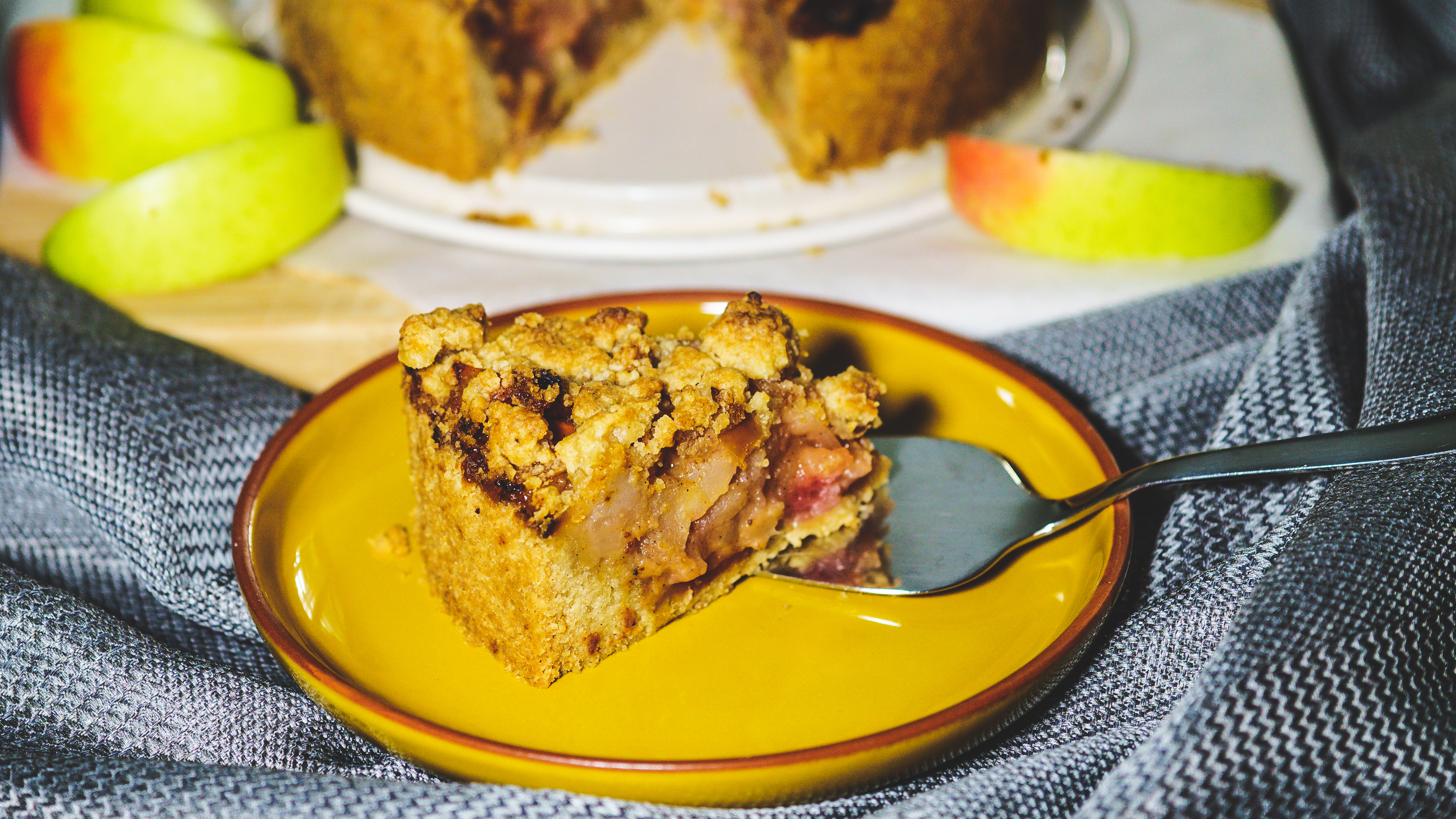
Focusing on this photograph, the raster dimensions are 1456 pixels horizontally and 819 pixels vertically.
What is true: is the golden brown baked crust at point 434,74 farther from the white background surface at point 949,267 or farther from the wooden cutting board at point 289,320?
the wooden cutting board at point 289,320

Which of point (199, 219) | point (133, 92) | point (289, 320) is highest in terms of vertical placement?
point (133, 92)

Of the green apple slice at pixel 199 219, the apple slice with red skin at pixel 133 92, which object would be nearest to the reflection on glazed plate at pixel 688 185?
the green apple slice at pixel 199 219

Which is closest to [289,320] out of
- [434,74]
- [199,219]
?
[199,219]

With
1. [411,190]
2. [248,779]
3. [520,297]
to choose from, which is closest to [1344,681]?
[248,779]

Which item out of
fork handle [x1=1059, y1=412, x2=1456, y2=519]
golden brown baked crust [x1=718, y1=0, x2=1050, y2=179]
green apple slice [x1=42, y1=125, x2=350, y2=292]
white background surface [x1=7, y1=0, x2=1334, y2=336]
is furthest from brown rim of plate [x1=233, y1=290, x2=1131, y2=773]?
golden brown baked crust [x1=718, y1=0, x2=1050, y2=179]

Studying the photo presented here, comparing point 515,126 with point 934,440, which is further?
point 515,126

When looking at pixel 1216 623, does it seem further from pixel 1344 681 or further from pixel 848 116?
pixel 848 116

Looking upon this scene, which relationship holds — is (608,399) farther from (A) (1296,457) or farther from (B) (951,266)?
(B) (951,266)
